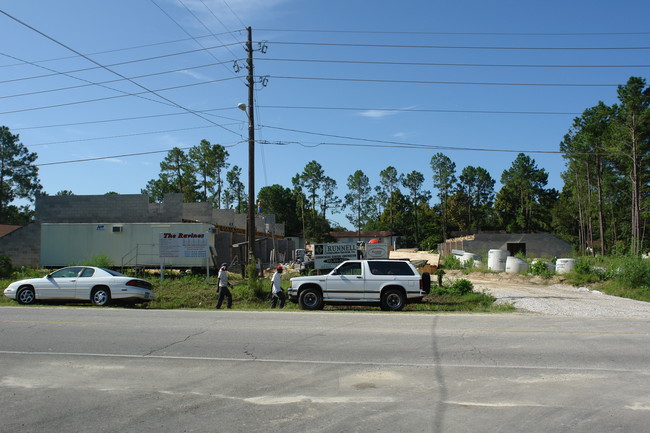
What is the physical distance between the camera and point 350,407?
602 centimetres

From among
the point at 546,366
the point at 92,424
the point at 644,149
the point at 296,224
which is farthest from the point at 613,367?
the point at 296,224

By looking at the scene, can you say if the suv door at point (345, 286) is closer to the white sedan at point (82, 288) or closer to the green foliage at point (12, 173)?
the white sedan at point (82, 288)

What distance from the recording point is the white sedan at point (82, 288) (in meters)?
17.2

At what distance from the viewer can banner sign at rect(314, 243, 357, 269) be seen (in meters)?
22.8

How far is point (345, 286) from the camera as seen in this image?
640 inches

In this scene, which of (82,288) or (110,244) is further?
(110,244)

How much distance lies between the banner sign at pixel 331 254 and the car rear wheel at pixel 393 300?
22.1 ft

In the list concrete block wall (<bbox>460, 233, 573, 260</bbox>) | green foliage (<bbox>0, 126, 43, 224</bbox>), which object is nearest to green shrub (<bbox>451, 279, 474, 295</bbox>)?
concrete block wall (<bbox>460, 233, 573, 260</bbox>)

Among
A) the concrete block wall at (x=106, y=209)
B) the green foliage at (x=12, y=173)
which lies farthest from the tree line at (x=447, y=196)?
the concrete block wall at (x=106, y=209)

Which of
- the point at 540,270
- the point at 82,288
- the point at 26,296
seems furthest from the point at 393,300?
the point at 540,270

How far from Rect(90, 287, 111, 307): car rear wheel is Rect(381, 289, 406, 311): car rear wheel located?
9238mm

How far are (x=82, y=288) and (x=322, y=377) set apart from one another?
12.8 metres

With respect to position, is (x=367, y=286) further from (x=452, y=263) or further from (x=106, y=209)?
(x=106, y=209)

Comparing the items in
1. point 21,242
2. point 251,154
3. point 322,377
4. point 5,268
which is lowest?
point 322,377
